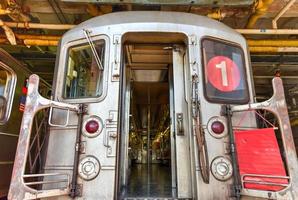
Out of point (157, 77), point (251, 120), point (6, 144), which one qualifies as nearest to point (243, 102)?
point (251, 120)

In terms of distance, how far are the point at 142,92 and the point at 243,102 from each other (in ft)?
11.7

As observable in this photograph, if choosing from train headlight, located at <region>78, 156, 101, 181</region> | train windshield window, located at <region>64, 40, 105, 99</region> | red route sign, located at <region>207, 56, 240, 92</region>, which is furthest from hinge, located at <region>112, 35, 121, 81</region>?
red route sign, located at <region>207, 56, 240, 92</region>

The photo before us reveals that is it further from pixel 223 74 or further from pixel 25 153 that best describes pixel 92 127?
pixel 223 74

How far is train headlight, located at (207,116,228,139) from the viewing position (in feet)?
7.21

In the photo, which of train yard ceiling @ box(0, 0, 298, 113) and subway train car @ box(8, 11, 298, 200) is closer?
subway train car @ box(8, 11, 298, 200)

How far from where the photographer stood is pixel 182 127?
8.14ft

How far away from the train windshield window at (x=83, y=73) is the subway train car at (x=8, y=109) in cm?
104

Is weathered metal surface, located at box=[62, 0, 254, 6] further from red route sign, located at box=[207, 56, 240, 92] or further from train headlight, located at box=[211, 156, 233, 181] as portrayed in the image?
train headlight, located at box=[211, 156, 233, 181]

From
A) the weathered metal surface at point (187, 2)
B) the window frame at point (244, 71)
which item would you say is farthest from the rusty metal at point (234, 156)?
the weathered metal surface at point (187, 2)

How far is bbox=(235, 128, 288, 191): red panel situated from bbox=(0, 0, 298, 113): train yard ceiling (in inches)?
85.8

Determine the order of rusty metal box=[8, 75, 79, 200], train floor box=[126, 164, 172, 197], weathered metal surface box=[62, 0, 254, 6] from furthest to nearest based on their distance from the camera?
1. weathered metal surface box=[62, 0, 254, 6]
2. train floor box=[126, 164, 172, 197]
3. rusty metal box=[8, 75, 79, 200]

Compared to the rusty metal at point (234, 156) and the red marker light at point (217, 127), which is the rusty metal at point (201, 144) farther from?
the rusty metal at point (234, 156)

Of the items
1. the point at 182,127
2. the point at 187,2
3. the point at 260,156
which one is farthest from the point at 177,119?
the point at 187,2

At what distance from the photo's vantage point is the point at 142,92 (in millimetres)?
5805
